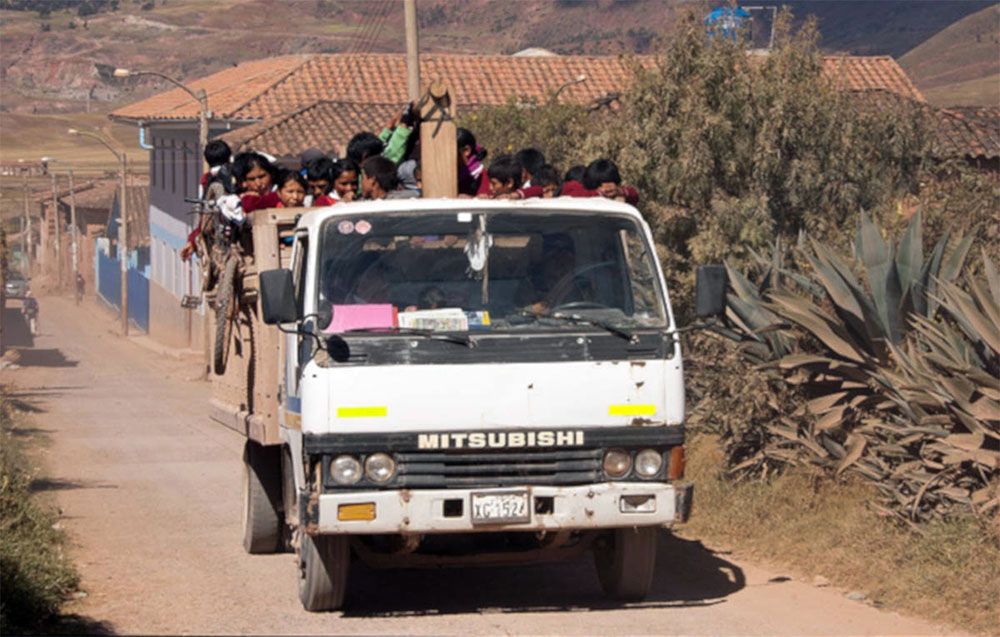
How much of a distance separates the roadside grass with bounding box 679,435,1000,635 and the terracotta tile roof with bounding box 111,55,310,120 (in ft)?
102

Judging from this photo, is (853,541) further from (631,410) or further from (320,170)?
(320,170)

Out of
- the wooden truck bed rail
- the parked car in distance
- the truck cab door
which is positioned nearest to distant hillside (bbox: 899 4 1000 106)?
the parked car in distance

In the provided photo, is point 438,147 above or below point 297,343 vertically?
above

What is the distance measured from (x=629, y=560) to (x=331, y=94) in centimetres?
3573

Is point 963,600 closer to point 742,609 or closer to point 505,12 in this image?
point 742,609

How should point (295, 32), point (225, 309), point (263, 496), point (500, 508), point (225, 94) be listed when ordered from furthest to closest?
point (295, 32) → point (225, 94) → point (263, 496) → point (225, 309) → point (500, 508)

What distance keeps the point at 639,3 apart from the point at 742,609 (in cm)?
14667

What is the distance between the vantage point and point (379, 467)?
29.3ft

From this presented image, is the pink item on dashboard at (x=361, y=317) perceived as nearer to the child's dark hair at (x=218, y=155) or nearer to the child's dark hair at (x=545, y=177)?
the child's dark hair at (x=545, y=177)

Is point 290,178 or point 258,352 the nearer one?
point 258,352

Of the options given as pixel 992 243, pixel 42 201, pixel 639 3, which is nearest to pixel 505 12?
pixel 639 3

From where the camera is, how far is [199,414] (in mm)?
27891

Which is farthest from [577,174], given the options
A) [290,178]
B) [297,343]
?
[297,343]

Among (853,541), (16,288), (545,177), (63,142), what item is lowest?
(16,288)
